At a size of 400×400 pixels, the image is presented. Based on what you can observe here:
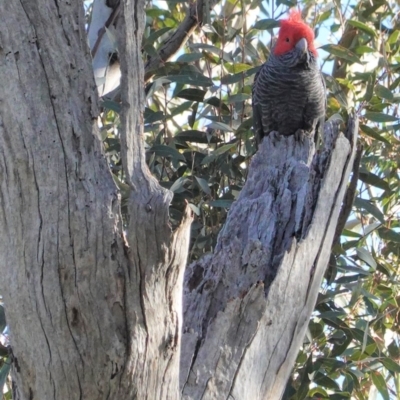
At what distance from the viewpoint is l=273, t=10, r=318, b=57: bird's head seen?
2963mm

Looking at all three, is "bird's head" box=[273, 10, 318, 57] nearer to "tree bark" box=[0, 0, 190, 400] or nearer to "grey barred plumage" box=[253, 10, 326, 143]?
"grey barred plumage" box=[253, 10, 326, 143]

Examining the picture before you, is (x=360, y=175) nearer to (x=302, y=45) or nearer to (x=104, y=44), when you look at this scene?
(x=302, y=45)

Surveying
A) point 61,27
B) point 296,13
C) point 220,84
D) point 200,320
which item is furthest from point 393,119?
point 61,27

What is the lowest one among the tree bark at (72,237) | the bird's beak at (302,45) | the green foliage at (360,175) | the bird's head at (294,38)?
the tree bark at (72,237)

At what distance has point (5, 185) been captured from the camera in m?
1.34

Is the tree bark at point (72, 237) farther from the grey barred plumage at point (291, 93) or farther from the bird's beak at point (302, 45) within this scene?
the bird's beak at point (302, 45)

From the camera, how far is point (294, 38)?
3.00 m

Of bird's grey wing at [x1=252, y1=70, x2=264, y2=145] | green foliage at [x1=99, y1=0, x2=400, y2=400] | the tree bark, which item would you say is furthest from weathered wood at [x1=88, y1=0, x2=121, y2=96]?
the tree bark

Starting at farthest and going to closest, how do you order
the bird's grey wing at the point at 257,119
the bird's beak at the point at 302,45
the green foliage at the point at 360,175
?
the bird's beak at the point at 302,45 → the bird's grey wing at the point at 257,119 → the green foliage at the point at 360,175

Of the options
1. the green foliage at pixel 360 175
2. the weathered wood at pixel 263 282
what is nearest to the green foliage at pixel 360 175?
the green foliage at pixel 360 175

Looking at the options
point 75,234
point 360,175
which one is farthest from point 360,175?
point 75,234

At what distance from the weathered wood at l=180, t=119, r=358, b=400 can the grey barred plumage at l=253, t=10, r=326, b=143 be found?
0.80 meters

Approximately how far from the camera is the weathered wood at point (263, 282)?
160 cm

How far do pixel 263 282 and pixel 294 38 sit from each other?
154 cm
